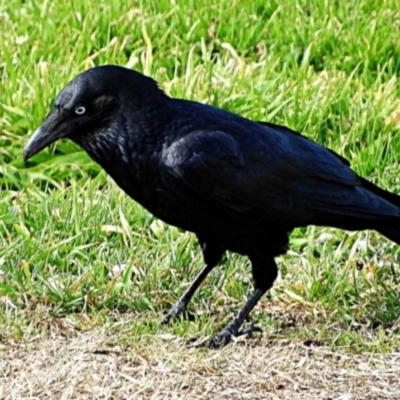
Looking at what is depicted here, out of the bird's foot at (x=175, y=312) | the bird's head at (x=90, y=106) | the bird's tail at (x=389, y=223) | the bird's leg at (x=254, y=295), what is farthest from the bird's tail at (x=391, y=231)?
the bird's head at (x=90, y=106)

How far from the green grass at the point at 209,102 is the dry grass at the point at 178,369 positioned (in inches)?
3.9

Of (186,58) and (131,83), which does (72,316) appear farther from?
(186,58)

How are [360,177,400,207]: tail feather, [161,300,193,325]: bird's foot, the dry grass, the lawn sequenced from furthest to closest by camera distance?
[360,177,400,207]: tail feather < [161,300,193,325]: bird's foot < the lawn < the dry grass

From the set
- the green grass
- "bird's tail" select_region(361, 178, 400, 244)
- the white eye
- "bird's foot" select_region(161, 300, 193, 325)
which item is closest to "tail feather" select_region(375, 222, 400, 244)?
"bird's tail" select_region(361, 178, 400, 244)

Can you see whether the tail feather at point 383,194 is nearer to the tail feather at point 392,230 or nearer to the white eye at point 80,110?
the tail feather at point 392,230

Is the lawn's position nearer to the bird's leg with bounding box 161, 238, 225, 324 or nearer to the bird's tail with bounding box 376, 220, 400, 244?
the bird's leg with bounding box 161, 238, 225, 324

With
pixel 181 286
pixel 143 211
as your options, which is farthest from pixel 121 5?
pixel 181 286

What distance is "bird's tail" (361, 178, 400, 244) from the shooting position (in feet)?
15.4

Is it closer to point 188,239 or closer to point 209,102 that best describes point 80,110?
point 188,239

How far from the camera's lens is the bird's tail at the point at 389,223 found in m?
4.70

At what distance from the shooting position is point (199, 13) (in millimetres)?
7254

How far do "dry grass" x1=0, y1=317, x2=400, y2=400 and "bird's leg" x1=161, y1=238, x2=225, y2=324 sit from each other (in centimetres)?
21

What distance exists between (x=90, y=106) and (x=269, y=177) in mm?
753

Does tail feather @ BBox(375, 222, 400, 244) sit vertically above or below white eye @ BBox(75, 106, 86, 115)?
below
